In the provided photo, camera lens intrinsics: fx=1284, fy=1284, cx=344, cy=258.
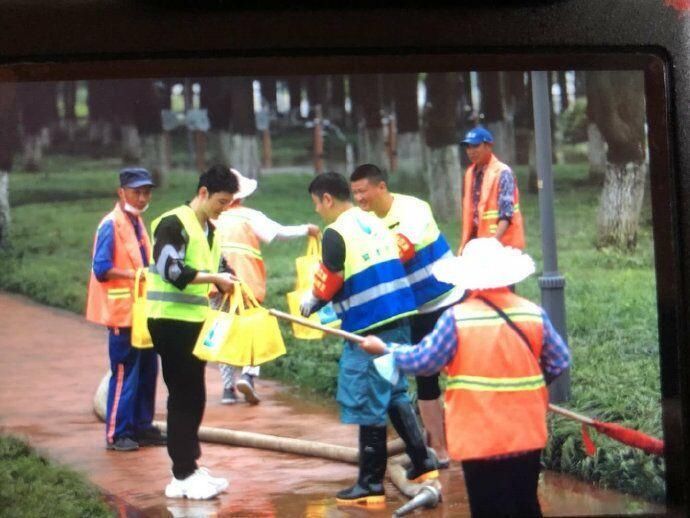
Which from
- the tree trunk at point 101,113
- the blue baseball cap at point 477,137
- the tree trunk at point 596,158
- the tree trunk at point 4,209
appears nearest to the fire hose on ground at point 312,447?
the tree trunk at point 4,209

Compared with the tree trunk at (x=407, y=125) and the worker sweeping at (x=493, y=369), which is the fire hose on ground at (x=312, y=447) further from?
the tree trunk at (x=407, y=125)

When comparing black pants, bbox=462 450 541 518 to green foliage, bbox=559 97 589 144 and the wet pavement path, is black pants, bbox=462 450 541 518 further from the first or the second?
green foliage, bbox=559 97 589 144

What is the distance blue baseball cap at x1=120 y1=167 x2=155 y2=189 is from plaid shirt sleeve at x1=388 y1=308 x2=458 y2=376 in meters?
1.16

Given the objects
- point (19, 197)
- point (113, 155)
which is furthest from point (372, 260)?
point (19, 197)

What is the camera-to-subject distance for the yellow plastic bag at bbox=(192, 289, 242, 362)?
4.75 metres

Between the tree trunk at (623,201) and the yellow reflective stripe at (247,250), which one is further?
the tree trunk at (623,201)

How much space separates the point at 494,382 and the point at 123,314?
1.41m

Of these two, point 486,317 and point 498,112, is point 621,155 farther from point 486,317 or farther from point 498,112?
point 486,317

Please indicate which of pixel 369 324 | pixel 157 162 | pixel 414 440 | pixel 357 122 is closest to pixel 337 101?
pixel 357 122

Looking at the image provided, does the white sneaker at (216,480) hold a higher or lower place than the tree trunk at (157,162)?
lower

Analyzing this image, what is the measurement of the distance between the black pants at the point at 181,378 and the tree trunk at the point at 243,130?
622 mm

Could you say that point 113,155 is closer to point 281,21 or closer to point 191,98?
point 191,98

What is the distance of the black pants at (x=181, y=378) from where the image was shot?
4754 millimetres

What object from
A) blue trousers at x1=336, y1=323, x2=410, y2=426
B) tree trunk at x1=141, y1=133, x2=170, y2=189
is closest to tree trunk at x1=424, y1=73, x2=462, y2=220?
blue trousers at x1=336, y1=323, x2=410, y2=426
